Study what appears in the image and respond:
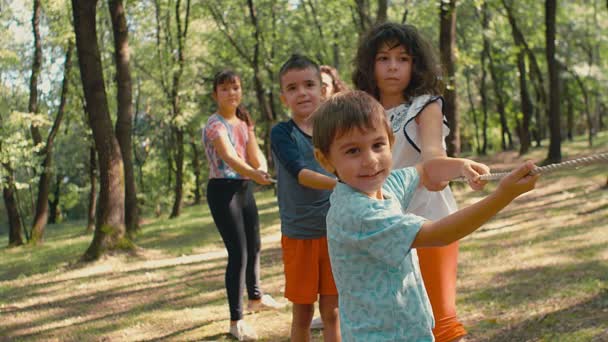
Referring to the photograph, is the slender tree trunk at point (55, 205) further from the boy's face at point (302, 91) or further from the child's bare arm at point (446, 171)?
the child's bare arm at point (446, 171)

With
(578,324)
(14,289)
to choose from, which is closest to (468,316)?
(578,324)

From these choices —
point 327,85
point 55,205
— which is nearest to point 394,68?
point 327,85

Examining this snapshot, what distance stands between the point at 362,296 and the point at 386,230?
0.30 meters

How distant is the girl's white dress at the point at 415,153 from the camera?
3.11 meters

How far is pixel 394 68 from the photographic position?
10.6 feet

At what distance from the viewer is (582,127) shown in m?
59.7

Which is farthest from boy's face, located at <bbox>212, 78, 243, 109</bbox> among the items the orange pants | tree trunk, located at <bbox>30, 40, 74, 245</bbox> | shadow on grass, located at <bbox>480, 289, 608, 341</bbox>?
tree trunk, located at <bbox>30, 40, 74, 245</bbox>

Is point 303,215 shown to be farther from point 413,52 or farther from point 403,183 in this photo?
point 403,183

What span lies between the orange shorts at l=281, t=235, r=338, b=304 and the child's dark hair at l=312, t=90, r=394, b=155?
1.72 metres

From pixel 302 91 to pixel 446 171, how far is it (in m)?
1.39

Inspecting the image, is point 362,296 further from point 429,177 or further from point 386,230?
point 429,177

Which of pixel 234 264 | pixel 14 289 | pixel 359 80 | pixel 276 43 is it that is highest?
pixel 276 43

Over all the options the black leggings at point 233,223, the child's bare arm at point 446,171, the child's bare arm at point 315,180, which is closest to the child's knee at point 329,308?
the child's bare arm at point 315,180

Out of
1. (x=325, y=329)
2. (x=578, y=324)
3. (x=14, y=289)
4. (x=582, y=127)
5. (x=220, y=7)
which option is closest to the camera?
(x=325, y=329)
